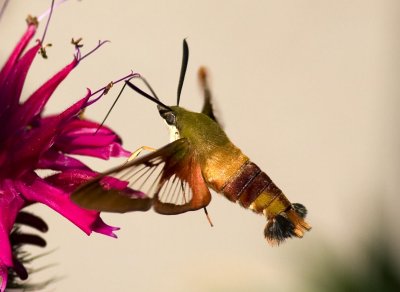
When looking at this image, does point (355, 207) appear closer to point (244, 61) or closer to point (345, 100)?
point (345, 100)

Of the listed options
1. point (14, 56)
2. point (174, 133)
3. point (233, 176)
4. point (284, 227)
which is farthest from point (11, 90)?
point (284, 227)

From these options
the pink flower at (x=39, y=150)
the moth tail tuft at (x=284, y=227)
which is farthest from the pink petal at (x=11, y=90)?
the moth tail tuft at (x=284, y=227)

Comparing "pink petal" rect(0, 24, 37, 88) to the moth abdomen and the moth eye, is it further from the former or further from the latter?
the moth abdomen

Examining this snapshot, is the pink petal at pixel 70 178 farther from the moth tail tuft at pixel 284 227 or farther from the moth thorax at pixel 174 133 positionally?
the moth tail tuft at pixel 284 227

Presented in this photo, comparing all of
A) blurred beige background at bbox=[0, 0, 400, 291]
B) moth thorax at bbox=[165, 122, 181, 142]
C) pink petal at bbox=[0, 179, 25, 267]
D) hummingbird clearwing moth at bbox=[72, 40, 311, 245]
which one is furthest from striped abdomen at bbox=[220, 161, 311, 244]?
blurred beige background at bbox=[0, 0, 400, 291]

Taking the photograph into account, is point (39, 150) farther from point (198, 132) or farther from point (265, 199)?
point (265, 199)

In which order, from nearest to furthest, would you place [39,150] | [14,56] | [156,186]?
[156,186], [39,150], [14,56]

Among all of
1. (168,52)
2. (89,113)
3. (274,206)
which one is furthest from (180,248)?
(274,206)
